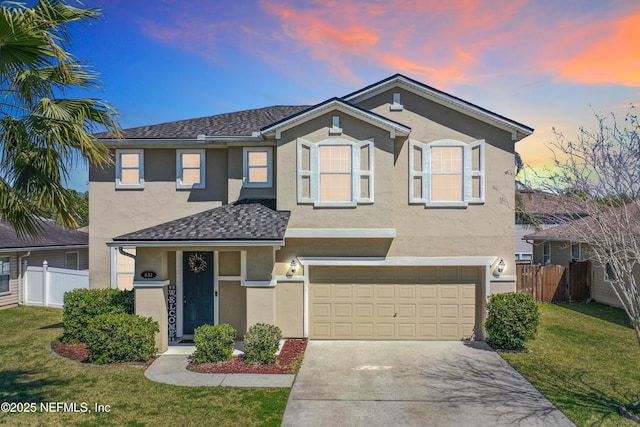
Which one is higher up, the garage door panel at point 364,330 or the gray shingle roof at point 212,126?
the gray shingle roof at point 212,126

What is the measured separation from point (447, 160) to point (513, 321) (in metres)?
4.86

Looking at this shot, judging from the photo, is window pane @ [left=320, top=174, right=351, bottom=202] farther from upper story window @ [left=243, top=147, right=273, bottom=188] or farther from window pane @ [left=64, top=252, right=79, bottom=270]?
window pane @ [left=64, top=252, right=79, bottom=270]

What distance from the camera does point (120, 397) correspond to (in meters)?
7.59

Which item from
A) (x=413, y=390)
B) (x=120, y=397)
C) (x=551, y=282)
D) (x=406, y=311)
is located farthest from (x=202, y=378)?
(x=551, y=282)

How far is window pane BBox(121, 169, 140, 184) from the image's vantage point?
13.2 metres

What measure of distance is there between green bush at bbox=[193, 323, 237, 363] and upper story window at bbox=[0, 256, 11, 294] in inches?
512

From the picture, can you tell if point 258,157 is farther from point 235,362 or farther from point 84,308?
point 84,308

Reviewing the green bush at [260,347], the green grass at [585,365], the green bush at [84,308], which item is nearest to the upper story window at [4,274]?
the green bush at [84,308]

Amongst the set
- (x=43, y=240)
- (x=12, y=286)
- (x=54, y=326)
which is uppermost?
(x=43, y=240)

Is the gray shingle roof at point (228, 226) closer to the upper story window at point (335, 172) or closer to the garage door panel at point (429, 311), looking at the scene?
the upper story window at point (335, 172)

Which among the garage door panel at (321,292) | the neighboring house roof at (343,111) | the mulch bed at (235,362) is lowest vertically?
the mulch bed at (235,362)

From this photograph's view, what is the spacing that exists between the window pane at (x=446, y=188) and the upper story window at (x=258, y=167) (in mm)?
5072

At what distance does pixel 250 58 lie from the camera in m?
13.8

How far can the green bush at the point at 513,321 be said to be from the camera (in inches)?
412
